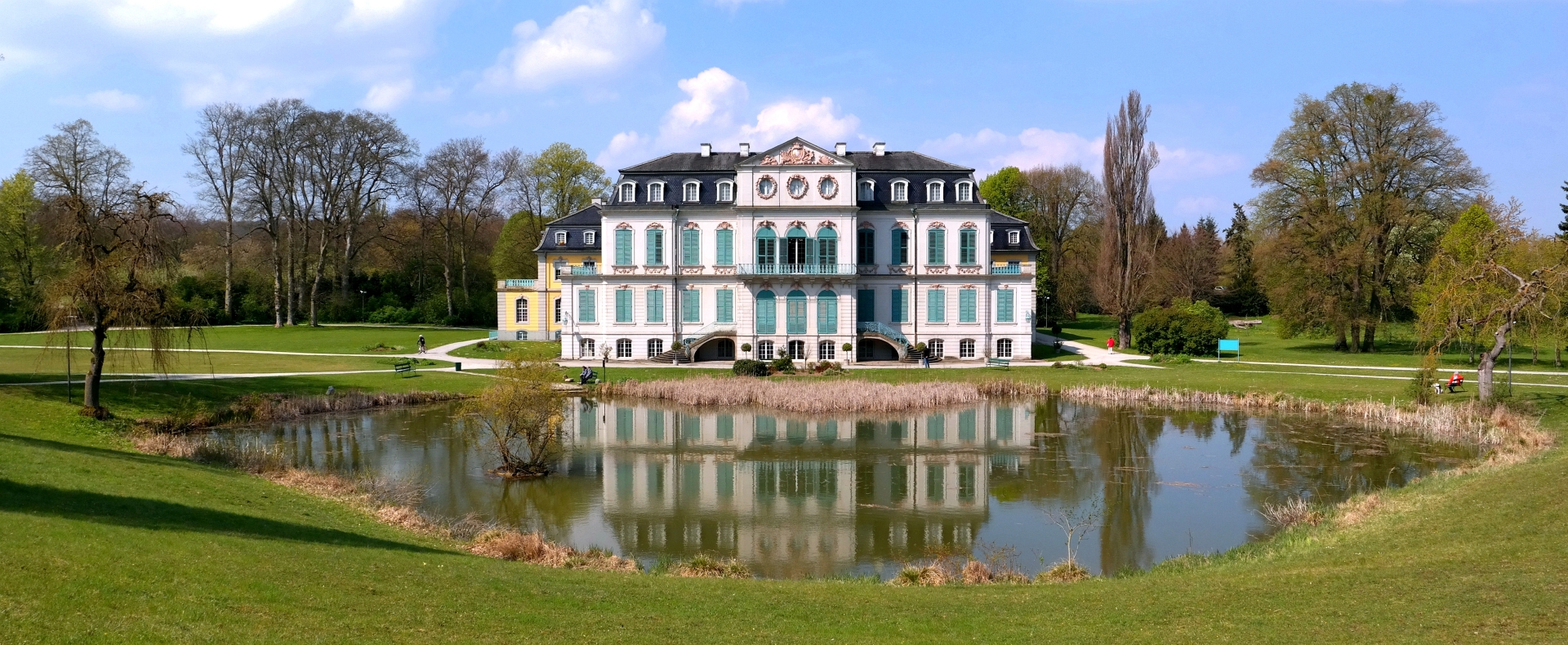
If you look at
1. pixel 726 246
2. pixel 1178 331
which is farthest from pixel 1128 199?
pixel 726 246

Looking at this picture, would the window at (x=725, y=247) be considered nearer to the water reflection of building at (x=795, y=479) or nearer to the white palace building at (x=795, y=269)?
the white palace building at (x=795, y=269)

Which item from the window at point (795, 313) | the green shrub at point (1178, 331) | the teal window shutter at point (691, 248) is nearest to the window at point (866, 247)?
the window at point (795, 313)

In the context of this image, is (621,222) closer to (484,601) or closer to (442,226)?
(442,226)

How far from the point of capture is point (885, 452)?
23.3 meters

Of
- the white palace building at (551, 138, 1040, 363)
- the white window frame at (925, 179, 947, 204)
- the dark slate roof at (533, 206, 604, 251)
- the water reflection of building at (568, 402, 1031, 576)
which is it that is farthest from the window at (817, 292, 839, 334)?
the dark slate roof at (533, 206, 604, 251)

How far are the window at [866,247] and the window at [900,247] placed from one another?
88cm

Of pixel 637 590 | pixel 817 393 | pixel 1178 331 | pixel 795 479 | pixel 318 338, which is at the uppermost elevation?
pixel 1178 331

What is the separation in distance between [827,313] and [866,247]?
12.3ft

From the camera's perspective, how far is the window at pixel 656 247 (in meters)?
42.8

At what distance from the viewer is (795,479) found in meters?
20.5

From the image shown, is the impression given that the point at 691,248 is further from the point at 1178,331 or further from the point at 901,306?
the point at 1178,331

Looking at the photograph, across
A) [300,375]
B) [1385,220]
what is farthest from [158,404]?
[1385,220]

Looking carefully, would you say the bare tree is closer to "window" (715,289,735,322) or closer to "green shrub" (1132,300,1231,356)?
"green shrub" (1132,300,1231,356)

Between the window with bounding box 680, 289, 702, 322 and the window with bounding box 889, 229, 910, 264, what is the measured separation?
9191 millimetres
